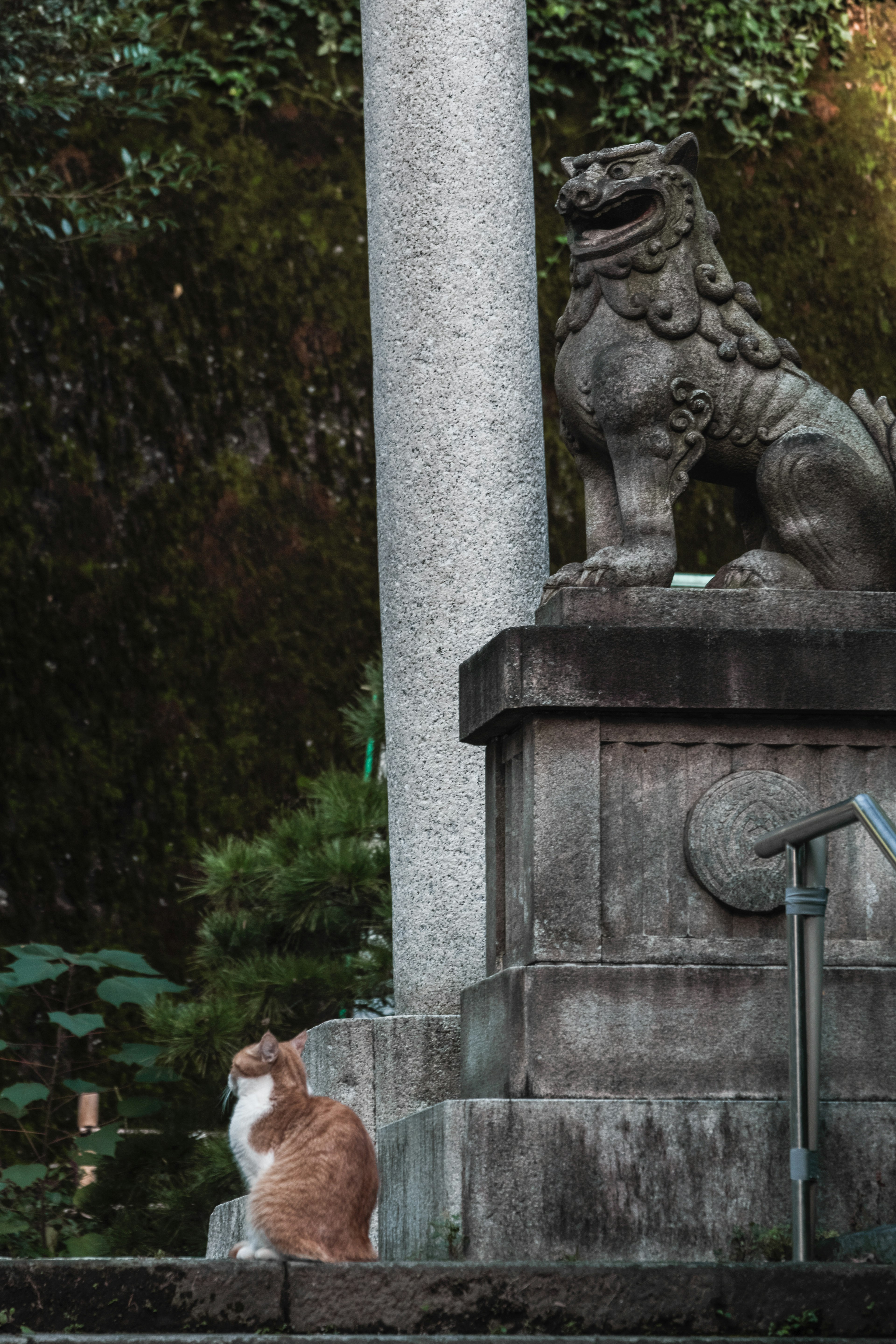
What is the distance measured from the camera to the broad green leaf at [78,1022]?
4434 millimetres

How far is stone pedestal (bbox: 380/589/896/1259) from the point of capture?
123 inches

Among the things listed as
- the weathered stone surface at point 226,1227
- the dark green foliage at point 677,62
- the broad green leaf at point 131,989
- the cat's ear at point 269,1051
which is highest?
the dark green foliage at point 677,62

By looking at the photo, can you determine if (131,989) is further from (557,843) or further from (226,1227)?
(557,843)

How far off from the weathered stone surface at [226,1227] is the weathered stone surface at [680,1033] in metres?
1.12

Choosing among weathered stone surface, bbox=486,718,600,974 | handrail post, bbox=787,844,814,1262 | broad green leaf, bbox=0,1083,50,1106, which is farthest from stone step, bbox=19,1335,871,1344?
broad green leaf, bbox=0,1083,50,1106

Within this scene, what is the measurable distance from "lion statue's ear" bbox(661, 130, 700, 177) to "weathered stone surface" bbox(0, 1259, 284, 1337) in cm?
254

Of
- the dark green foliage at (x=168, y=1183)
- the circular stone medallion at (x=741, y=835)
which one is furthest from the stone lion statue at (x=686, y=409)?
the dark green foliage at (x=168, y=1183)

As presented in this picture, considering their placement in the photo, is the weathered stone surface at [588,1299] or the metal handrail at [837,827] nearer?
the weathered stone surface at [588,1299]

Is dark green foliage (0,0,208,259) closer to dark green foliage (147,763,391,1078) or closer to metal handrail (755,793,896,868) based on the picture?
dark green foliage (147,763,391,1078)

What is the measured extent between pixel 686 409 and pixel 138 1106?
2.75 m

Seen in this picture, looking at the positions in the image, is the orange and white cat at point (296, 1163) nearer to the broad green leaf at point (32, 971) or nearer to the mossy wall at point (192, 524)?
the broad green leaf at point (32, 971)

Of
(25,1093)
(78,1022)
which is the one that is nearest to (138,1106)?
(25,1093)

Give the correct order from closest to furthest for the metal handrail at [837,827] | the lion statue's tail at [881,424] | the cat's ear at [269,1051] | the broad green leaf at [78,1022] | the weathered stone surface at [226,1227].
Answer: the metal handrail at [837,827] → the cat's ear at [269,1051] → the lion statue's tail at [881,424] → the weathered stone surface at [226,1227] → the broad green leaf at [78,1022]

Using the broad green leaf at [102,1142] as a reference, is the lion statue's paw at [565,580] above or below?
above
